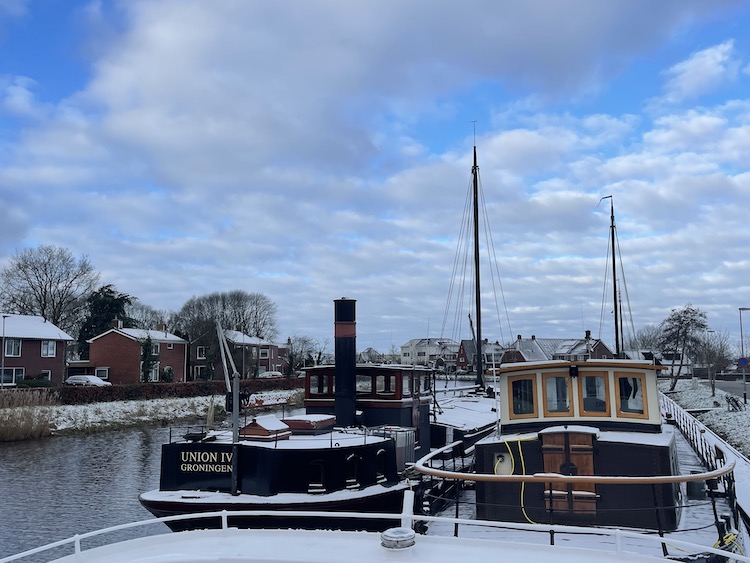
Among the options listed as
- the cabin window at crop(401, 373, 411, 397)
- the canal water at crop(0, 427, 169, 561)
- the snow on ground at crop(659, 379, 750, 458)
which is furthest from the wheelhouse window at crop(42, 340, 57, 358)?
the snow on ground at crop(659, 379, 750, 458)

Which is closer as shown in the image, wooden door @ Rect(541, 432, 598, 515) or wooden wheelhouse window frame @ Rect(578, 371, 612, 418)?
wooden door @ Rect(541, 432, 598, 515)

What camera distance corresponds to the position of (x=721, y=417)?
113 feet

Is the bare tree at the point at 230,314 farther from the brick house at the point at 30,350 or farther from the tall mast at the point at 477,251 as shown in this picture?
the tall mast at the point at 477,251

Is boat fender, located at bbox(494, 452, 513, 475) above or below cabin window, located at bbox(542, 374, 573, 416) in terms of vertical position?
below

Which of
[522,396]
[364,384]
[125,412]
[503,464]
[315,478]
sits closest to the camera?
[503,464]

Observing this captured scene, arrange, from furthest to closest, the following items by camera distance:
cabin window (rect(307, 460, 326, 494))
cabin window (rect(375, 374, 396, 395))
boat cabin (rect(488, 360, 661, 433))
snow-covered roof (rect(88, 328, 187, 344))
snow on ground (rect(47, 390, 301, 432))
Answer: snow-covered roof (rect(88, 328, 187, 344)) < snow on ground (rect(47, 390, 301, 432)) < cabin window (rect(375, 374, 396, 395)) < cabin window (rect(307, 460, 326, 494)) < boat cabin (rect(488, 360, 661, 433))

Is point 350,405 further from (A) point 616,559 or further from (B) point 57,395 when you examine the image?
(B) point 57,395

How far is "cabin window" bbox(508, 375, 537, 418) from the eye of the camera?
13469 millimetres

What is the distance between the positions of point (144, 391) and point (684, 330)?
4932 centimetres

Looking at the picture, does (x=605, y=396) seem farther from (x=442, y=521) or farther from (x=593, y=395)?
(x=442, y=521)

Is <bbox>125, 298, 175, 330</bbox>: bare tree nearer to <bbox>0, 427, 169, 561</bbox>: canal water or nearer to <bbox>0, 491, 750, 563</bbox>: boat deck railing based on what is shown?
<bbox>0, 427, 169, 561</bbox>: canal water

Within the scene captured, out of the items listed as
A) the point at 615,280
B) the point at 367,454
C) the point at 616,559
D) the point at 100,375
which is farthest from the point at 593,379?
the point at 100,375

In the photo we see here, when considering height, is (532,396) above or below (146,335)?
below

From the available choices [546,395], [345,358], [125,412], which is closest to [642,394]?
[546,395]
